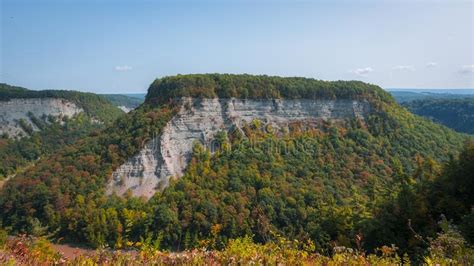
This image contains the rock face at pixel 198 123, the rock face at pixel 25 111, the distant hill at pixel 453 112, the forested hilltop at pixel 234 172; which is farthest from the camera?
the distant hill at pixel 453 112

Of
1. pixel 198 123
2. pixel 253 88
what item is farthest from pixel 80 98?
pixel 253 88

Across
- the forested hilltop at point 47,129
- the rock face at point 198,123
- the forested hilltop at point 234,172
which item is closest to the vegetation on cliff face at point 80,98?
the forested hilltop at point 47,129

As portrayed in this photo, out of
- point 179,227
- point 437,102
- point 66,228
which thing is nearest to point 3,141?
point 66,228

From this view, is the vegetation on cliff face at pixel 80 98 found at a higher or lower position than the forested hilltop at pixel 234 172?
higher

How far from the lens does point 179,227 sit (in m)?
41.2

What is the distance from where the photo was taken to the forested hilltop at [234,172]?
41.3 metres

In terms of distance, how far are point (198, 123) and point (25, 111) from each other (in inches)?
2593

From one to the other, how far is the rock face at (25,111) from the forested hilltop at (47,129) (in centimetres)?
73

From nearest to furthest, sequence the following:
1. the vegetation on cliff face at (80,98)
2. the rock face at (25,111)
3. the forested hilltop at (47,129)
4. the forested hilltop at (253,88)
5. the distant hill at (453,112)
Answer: the forested hilltop at (253,88) < the forested hilltop at (47,129) < the rock face at (25,111) < the vegetation on cliff face at (80,98) < the distant hill at (453,112)

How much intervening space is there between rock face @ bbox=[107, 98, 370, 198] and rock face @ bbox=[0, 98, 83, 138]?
198ft

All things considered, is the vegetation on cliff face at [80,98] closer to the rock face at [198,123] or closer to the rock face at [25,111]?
the rock face at [25,111]

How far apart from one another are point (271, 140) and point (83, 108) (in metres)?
74.8

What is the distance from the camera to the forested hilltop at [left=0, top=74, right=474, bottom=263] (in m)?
41.3

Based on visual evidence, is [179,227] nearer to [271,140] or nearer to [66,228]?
[66,228]
